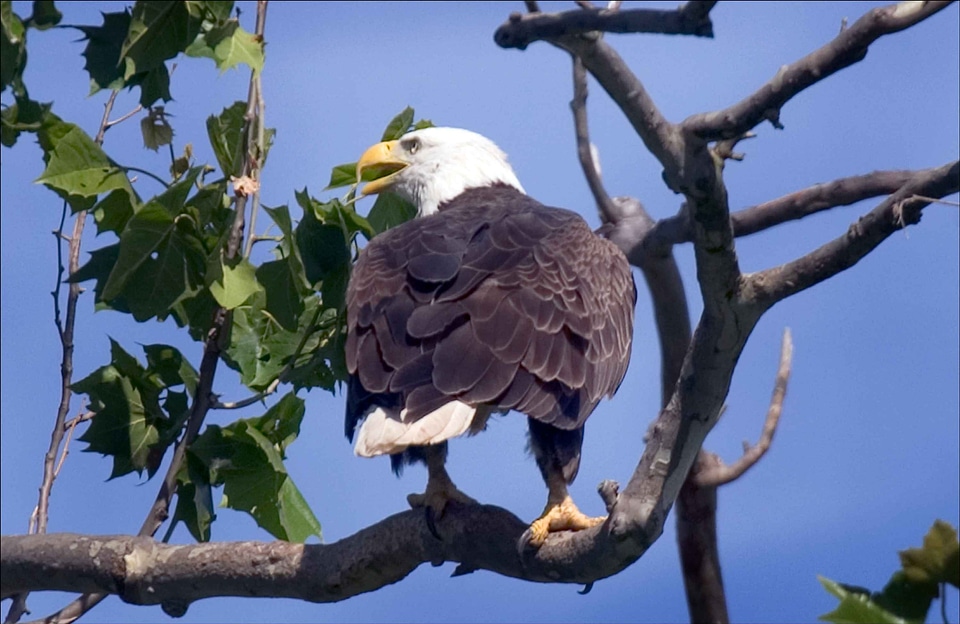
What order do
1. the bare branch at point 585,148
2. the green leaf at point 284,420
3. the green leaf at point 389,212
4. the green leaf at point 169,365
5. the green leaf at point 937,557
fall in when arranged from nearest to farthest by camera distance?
1. the green leaf at point 937,557
2. the green leaf at point 169,365
3. the green leaf at point 284,420
4. the bare branch at point 585,148
5. the green leaf at point 389,212

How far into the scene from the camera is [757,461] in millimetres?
5855

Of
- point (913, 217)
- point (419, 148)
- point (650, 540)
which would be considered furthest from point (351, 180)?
point (913, 217)

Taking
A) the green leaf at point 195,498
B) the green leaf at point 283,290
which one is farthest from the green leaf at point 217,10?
the green leaf at point 195,498

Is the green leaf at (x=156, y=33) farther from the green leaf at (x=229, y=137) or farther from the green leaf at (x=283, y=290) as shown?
the green leaf at (x=283, y=290)

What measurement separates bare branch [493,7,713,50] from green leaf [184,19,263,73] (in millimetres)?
1422

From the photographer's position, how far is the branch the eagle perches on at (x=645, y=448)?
115 inches

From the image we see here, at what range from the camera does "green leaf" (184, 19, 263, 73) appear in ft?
13.6

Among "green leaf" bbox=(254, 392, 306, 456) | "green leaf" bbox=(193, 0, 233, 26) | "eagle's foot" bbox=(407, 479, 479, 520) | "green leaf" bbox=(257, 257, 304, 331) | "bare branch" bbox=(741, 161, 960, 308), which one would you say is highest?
"green leaf" bbox=(193, 0, 233, 26)

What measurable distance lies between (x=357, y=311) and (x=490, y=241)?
0.57 meters

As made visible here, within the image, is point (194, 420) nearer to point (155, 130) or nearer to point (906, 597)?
point (155, 130)

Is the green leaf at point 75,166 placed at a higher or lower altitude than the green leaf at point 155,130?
lower

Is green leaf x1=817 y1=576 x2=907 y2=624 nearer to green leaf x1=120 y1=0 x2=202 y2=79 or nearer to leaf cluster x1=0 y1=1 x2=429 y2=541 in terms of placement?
leaf cluster x1=0 y1=1 x2=429 y2=541

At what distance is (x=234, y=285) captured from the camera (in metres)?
4.19

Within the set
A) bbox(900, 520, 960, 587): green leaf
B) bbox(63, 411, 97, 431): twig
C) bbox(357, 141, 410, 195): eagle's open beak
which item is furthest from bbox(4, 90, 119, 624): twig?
bbox(900, 520, 960, 587): green leaf
